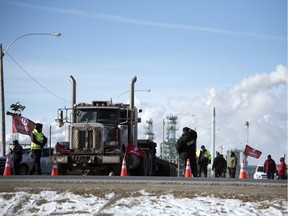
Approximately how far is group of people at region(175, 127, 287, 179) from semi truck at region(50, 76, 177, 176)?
2.51m

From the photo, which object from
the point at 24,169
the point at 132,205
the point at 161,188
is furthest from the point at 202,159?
the point at 132,205

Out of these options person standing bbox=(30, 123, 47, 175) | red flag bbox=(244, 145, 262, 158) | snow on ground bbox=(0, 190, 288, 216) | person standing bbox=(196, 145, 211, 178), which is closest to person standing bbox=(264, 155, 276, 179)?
person standing bbox=(196, 145, 211, 178)

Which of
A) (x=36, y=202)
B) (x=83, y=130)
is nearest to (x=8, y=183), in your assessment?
(x=36, y=202)

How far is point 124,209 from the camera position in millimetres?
A: 13336

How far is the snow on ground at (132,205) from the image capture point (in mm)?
13141

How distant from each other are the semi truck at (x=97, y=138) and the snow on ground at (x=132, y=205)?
457 inches

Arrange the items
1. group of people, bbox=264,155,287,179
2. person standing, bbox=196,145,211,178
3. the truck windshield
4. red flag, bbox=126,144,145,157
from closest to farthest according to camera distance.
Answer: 1. the truck windshield
2. red flag, bbox=126,144,145,157
3. person standing, bbox=196,145,211,178
4. group of people, bbox=264,155,287,179

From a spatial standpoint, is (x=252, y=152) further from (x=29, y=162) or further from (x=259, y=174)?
(x=29, y=162)

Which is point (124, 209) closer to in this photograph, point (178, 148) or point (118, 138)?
point (178, 148)

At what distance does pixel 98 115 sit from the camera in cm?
2677

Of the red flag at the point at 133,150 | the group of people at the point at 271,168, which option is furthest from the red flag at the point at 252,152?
the red flag at the point at 133,150

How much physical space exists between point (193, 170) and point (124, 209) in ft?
33.0

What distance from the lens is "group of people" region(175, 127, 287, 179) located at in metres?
22.5

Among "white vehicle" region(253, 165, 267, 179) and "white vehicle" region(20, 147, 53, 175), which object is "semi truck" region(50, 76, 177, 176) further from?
"white vehicle" region(253, 165, 267, 179)
